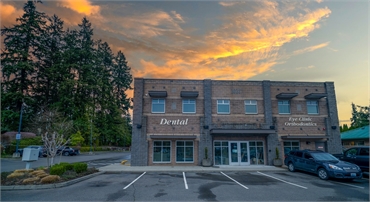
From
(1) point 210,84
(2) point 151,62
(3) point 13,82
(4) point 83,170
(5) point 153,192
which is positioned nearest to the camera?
(5) point 153,192

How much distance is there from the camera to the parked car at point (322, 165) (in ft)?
40.1

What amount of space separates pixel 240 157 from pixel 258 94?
6604 millimetres

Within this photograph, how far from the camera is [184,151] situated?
795 inches

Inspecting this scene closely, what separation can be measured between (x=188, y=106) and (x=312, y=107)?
506 inches

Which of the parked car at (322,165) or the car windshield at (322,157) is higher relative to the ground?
the car windshield at (322,157)

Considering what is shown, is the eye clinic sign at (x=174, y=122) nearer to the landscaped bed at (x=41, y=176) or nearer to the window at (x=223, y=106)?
the window at (x=223, y=106)

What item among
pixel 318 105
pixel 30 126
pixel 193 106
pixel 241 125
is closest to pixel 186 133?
pixel 193 106

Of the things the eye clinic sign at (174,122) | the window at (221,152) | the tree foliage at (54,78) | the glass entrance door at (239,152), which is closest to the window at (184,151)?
the eye clinic sign at (174,122)

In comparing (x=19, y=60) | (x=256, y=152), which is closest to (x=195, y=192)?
(x=256, y=152)

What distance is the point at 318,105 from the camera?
22047 millimetres

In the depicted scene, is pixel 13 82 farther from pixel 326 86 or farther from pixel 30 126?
pixel 326 86

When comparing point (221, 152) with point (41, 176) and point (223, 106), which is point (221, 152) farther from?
point (41, 176)

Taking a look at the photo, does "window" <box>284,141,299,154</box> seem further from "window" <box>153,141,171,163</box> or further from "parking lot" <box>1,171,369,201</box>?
"window" <box>153,141,171,163</box>

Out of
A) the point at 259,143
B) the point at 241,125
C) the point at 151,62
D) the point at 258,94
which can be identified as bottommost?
the point at 259,143
